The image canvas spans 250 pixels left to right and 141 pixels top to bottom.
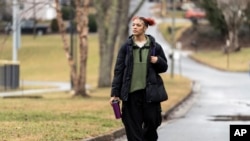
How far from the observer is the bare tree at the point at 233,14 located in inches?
1532

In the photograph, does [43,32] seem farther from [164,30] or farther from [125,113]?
[125,113]

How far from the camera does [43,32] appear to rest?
301 feet

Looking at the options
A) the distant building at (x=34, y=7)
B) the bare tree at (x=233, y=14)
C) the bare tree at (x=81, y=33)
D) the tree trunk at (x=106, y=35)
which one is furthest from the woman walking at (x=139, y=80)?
the bare tree at (x=233, y=14)

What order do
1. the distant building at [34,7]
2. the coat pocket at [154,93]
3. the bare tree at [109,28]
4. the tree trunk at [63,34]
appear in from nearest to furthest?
the coat pocket at [154,93] < the distant building at [34,7] < the tree trunk at [63,34] < the bare tree at [109,28]

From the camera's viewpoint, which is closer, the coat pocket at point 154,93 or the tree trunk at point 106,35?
the coat pocket at point 154,93

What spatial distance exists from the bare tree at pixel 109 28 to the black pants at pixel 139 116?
23.6 metres


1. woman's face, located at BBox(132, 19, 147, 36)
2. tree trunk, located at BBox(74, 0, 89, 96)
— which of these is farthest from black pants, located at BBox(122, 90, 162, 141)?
tree trunk, located at BBox(74, 0, 89, 96)

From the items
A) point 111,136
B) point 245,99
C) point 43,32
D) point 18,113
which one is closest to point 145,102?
point 111,136

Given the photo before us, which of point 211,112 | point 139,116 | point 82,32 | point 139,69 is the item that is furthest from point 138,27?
point 82,32

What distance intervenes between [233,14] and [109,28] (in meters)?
16.3

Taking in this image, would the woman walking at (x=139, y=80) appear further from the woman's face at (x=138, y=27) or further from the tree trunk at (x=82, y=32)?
the tree trunk at (x=82, y=32)

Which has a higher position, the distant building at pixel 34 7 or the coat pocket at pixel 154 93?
the distant building at pixel 34 7

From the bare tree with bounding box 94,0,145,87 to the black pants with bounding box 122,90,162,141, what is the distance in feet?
77.3

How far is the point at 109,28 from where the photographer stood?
3597 centimetres
